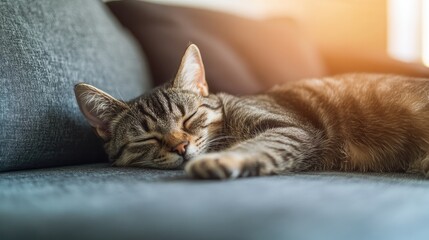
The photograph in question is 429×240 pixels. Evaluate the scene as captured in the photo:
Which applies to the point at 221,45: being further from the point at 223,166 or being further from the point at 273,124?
the point at 223,166

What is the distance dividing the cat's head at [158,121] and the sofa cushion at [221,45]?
37 cm

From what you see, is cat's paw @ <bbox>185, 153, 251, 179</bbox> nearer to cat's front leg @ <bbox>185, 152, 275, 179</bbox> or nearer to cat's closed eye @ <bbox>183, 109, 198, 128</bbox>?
cat's front leg @ <bbox>185, 152, 275, 179</bbox>

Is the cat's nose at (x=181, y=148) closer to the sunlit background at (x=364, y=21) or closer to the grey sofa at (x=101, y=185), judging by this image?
the grey sofa at (x=101, y=185)

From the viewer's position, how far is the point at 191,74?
1.46m

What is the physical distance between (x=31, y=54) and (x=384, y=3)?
7.94 feet

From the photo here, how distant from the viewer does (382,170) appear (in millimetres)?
1335

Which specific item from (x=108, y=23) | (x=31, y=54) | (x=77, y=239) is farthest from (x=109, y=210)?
(x=108, y=23)

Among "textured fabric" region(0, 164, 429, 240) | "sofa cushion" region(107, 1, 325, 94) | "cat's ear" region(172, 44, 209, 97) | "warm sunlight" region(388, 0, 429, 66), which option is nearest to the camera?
"textured fabric" region(0, 164, 429, 240)

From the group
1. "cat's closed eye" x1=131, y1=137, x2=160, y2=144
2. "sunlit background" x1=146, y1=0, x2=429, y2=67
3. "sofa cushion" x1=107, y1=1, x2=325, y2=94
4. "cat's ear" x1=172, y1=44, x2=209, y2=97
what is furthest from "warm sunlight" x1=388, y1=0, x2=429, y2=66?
"cat's closed eye" x1=131, y1=137, x2=160, y2=144

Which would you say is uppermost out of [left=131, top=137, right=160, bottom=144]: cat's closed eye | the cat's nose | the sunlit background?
the sunlit background

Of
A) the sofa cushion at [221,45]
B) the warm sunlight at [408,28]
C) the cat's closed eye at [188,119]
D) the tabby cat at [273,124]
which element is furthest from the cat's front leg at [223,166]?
the warm sunlight at [408,28]

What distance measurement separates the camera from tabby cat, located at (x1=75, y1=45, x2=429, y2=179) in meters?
1.27

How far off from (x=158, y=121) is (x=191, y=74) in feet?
0.74

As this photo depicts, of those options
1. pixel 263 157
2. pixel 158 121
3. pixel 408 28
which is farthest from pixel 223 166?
pixel 408 28
